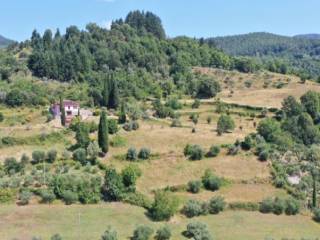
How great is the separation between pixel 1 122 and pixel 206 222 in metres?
38.6

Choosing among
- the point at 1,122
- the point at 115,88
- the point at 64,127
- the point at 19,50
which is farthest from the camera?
the point at 19,50

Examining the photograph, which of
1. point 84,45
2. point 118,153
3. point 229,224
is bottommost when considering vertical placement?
point 229,224

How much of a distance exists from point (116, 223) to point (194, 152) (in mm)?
15991

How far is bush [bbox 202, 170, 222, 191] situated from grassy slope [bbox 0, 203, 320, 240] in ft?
14.0

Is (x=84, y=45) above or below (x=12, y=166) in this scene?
above

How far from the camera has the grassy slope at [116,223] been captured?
4359cm

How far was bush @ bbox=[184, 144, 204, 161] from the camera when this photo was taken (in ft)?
193

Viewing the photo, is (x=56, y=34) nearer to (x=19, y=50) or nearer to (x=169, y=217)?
(x=19, y=50)

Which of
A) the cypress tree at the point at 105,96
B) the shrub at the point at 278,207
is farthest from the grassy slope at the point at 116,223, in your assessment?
the cypress tree at the point at 105,96

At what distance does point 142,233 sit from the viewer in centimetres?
4191

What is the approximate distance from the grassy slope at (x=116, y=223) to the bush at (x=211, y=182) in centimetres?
428

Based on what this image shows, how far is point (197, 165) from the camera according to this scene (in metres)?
57.5

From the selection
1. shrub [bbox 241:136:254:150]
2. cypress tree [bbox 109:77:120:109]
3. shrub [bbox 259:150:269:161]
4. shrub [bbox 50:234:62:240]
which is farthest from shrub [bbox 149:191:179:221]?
cypress tree [bbox 109:77:120:109]

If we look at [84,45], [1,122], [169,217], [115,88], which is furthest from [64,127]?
[84,45]
